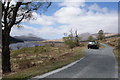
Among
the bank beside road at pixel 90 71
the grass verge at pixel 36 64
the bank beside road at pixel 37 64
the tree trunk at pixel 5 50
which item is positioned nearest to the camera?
the bank beside road at pixel 90 71

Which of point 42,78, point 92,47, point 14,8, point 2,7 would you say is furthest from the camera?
point 92,47

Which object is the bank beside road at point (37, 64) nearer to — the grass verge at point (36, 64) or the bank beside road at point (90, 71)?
the grass verge at point (36, 64)

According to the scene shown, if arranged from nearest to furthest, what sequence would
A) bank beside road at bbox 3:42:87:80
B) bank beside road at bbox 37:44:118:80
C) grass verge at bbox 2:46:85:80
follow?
bank beside road at bbox 37:44:118:80 < grass verge at bbox 2:46:85:80 < bank beside road at bbox 3:42:87:80

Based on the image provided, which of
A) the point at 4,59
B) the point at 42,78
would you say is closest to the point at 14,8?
the point at 4,59

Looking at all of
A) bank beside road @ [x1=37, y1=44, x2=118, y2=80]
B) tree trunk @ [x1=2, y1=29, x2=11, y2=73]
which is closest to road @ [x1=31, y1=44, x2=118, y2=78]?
bank beside road @ [x1=37, y1=44, x2=118, y2=80]

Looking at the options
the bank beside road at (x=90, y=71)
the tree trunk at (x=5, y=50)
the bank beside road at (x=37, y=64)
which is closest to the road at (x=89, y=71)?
the bank beside road at (x=90, y=71)

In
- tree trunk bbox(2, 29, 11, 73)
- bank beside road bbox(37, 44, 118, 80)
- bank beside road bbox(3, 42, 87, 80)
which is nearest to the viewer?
bank beside road bbox(37, 44, 118, 80)

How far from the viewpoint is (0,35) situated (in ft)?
46.2

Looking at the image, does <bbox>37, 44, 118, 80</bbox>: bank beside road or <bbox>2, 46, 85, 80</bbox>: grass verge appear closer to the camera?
<bbox>37, 44, 118, 80</bbox>: bank beside road

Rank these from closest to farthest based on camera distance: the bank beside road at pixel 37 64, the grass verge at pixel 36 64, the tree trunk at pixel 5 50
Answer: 1. the grass verge at pixel 36 64
2. the bank beside road at pixel 37 64
3. the tree trunk at pixel 5 50

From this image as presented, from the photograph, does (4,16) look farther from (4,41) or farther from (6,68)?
(6,68)

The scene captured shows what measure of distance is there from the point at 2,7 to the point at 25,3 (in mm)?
2252

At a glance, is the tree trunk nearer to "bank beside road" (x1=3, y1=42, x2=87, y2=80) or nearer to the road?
"bank beside road" (x1=3, y1=42, x2=87, y2=80)

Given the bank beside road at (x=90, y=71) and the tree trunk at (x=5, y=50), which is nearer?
the bank beside road at (x=90, y=71)
